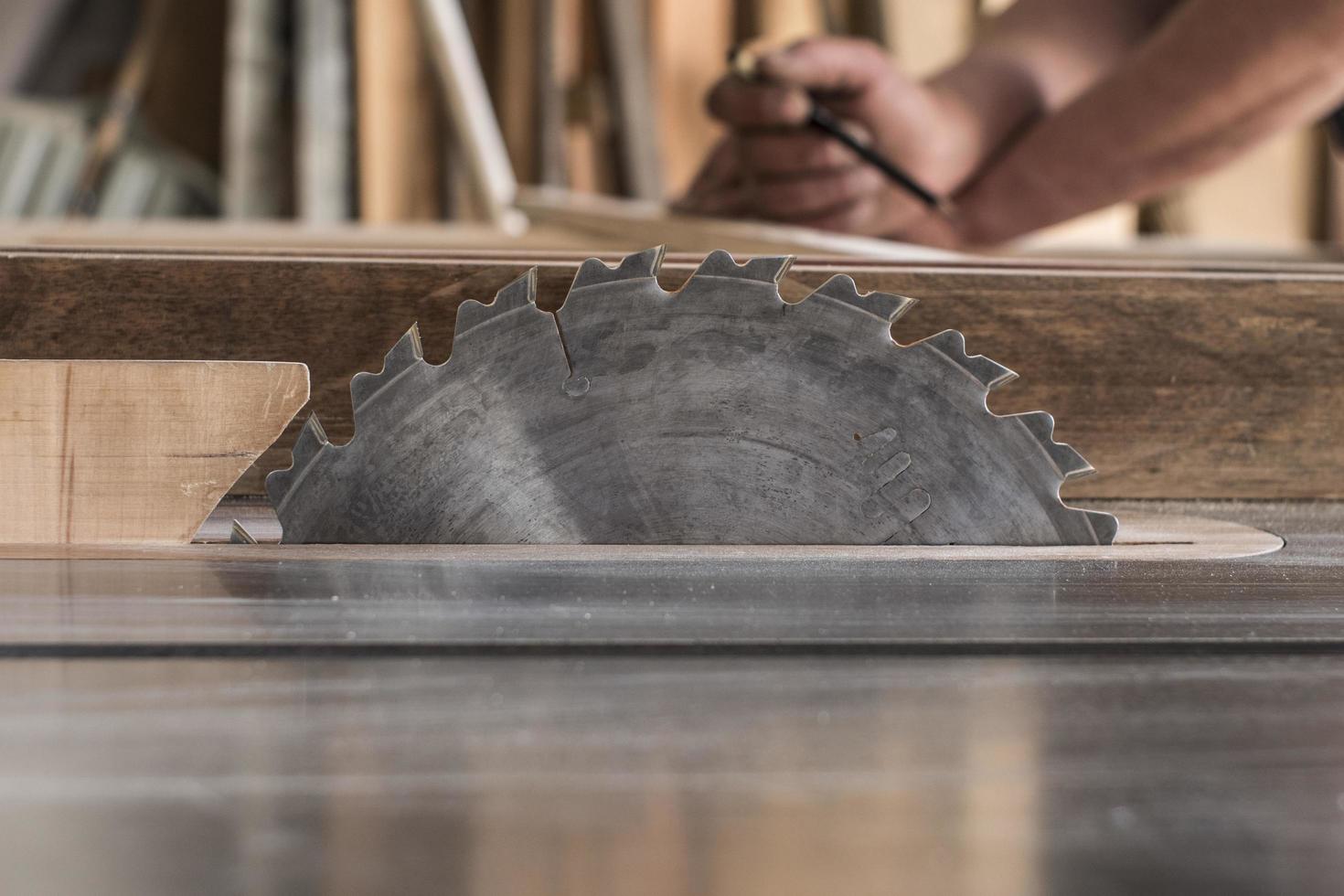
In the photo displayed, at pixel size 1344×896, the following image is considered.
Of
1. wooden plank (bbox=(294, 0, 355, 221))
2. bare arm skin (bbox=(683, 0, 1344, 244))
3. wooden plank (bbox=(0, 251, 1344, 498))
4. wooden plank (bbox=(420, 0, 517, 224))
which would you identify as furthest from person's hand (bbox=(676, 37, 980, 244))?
wooden plank (bbox=(294, 0, 355, 221))

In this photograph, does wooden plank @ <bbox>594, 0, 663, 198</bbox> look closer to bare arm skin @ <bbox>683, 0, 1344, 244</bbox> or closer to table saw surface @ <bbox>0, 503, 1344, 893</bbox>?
bare arm skin @ <bbox>683, 0, 1344, 244</bbox>

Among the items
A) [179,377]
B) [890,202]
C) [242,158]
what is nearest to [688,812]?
[179,377]

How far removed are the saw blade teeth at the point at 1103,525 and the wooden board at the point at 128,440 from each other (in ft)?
1.46

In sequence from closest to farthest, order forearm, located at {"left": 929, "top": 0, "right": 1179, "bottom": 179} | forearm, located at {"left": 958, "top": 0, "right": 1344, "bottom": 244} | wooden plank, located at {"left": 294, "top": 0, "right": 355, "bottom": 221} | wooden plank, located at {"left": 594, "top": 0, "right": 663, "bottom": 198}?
forearm, located at {"left": 958, "top": 0, "right": 1344, "bottom": 244}, forearm, located at {"left": 929, "top": 0, "right": 1179, "bottom": 179}, wooden plank, located at {"left": 294, "top": 0, "right": 355, "bottom": 221}, wooden plank, located at {"left": 594, "top": 0, "right": 663, "bottom": 198}

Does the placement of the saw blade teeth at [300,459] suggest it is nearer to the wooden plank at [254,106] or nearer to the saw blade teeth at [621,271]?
the saw blade teeth at [621,271]

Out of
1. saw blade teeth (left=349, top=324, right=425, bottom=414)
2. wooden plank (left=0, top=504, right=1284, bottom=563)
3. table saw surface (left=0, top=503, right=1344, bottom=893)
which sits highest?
saw blade teeth (left=349, top=324, right=425, bottom=414)

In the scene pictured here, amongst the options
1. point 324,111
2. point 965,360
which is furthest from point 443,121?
point 965,360

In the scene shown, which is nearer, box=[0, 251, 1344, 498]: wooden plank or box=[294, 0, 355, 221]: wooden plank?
box=[0, 251, 1344, 498]: wooden plank

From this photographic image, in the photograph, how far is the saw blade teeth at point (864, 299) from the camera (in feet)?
2.04

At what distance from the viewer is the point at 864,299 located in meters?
0.62

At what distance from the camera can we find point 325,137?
10.5 feet

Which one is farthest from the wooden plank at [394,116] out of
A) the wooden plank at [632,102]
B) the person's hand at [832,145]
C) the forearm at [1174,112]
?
the forearm at [1174,112]

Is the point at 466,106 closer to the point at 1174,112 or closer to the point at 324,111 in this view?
the point at 324,111

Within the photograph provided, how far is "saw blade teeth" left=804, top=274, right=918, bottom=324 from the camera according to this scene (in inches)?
24.4
